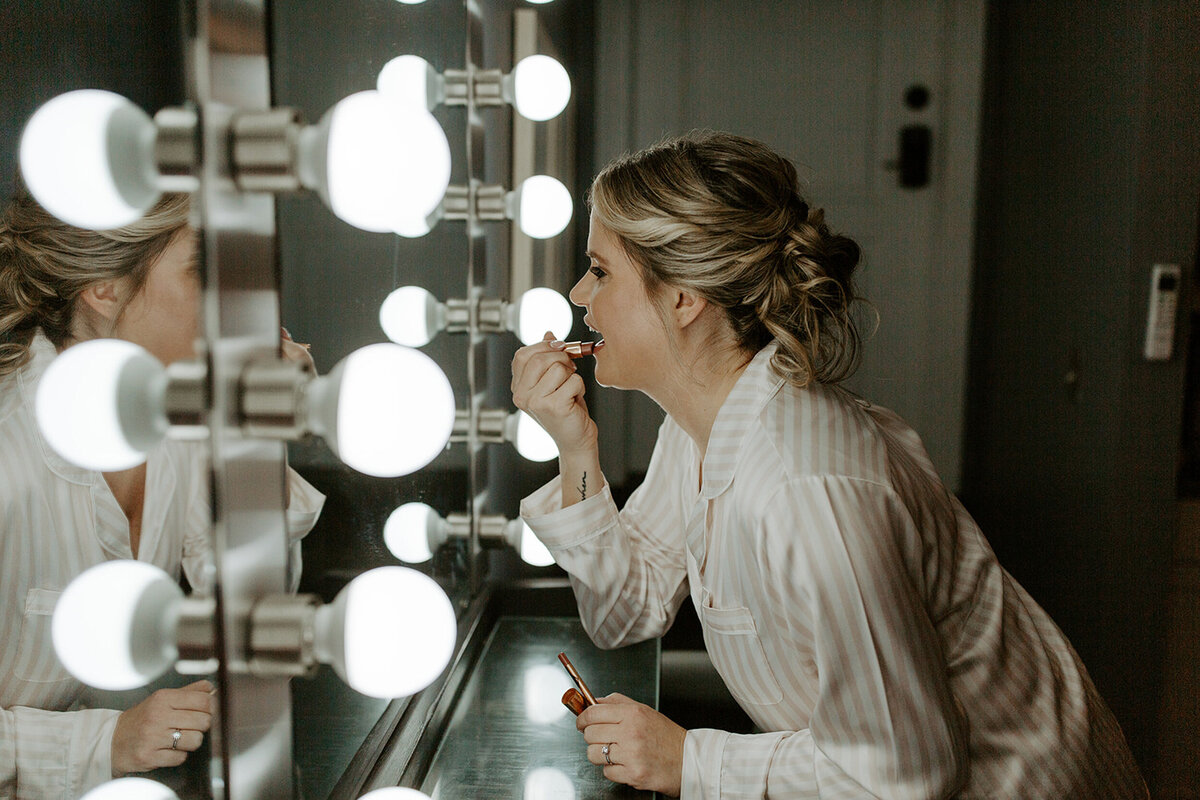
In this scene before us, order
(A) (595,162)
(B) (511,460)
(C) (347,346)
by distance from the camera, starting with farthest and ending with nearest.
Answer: (A) (595,162)
(B) (511,460)
(C) (347,346)

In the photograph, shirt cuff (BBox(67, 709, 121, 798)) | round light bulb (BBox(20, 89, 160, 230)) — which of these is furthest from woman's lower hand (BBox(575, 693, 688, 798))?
round light bulb (BBox(20, 89, 160, 230))

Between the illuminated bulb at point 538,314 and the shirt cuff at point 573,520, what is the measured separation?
0.57 ft

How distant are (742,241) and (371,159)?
1.65ft

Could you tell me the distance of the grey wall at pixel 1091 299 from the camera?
1.38 metres

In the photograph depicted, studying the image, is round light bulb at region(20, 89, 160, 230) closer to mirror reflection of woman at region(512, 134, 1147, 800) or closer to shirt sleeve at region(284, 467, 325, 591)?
shirt sleeve at region(284, 467, 325, 591)

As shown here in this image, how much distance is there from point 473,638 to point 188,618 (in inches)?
21.7

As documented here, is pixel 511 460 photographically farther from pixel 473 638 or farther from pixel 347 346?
pixel 347 346

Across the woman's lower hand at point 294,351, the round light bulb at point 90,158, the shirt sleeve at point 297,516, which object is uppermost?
Answer: the round light bulb at point 90,158

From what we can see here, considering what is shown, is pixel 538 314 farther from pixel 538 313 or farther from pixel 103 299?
pixel 103 299

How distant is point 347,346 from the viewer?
54 centimetres

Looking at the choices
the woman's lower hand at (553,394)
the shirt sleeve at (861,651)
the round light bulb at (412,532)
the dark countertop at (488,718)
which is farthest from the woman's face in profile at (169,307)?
the woman's lower hand at (553,394)

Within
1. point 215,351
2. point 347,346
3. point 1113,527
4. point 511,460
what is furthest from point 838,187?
→ point 215,351

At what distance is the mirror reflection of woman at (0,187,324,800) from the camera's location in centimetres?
27

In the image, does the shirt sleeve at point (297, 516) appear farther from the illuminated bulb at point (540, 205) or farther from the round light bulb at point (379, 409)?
the illuminated bulb at point (540, 205)
